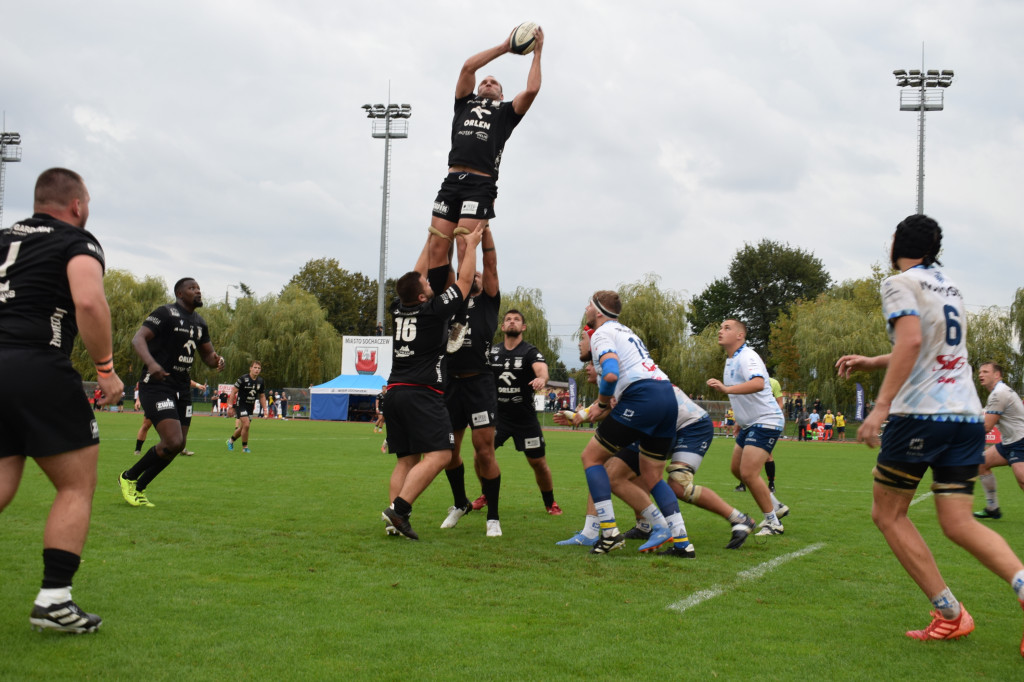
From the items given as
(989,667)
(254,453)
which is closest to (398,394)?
(989,667)

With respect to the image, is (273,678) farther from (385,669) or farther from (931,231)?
(931,231)

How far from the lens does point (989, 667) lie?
400cm

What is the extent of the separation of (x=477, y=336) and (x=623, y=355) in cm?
194

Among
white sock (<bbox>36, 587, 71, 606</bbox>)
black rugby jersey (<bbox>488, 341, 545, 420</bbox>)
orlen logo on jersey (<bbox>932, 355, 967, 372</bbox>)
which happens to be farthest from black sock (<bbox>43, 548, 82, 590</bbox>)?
black rugby jersey (<bbox>488, 341, 545, 420</bbox>)

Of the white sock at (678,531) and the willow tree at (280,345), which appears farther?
the willow tree at (280,345)

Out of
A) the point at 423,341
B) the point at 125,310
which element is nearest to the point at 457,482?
the point at 423,341

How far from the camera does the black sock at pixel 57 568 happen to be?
4.13m

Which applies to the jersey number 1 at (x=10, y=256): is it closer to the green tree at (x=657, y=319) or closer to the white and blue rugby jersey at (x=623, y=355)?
the white and blue rugby jersey at (x=623, y=355)

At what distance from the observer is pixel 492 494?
26.4 ft

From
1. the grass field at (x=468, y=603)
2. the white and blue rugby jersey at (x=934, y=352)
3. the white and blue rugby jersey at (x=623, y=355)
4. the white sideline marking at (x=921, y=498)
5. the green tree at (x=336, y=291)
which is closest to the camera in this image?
the grass field at (x=468, y=603)

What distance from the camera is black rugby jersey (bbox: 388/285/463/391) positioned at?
726 cm

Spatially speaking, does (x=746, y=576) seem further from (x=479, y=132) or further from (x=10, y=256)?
(x=10, y=256)

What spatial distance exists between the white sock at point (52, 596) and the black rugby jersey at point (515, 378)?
19.6 feet

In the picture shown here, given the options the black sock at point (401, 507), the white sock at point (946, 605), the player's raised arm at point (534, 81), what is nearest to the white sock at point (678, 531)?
the black sock at point (401, 507)
